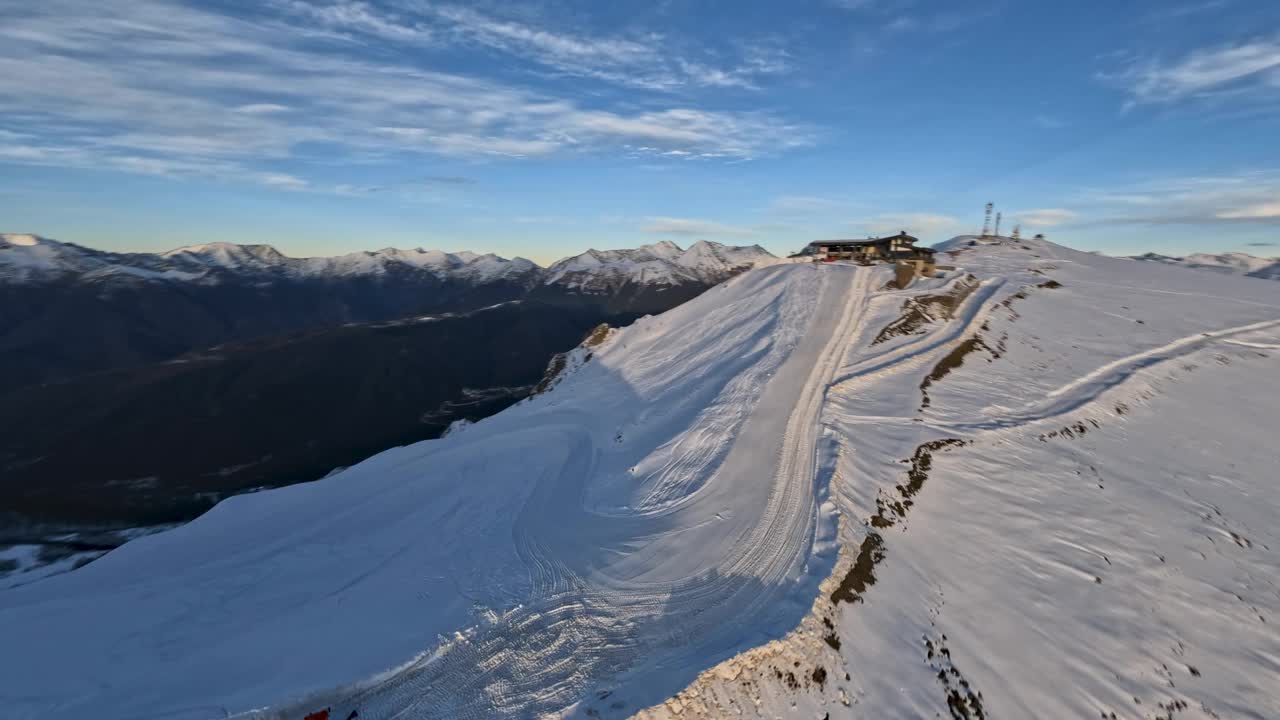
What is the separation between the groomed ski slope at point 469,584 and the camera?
1211 centimetres

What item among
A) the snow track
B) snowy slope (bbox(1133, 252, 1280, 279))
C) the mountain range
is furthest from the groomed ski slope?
snowy slope (bbox(1133, 252, 1280, 279))

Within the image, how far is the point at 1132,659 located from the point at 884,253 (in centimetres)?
5341

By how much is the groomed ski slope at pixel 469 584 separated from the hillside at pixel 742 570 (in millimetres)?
102

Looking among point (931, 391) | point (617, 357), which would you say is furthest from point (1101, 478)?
point (617, 357)

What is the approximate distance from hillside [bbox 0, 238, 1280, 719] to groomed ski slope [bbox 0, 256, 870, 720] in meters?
0.10

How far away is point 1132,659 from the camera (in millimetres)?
15453

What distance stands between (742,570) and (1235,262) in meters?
295

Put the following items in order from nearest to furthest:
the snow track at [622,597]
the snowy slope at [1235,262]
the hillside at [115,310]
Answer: the snow track at [622,597], the hillside at [115,310], the snowy slope at [1235,262]

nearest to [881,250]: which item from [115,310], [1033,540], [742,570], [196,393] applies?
[1033,540]

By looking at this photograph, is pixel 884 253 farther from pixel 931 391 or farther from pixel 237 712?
pixel 237 712

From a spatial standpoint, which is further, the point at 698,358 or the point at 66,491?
the point at 66,491

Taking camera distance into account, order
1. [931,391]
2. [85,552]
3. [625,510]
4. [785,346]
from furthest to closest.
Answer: [85,552] < [785,346] < [931,391] < [625,510]

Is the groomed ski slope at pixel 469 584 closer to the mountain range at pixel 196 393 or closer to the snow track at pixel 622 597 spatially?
the snow track at pixel 622 597

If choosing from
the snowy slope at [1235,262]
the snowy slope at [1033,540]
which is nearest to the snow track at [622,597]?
the snowy slope at [1033,540]
